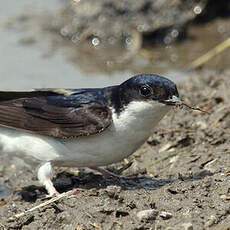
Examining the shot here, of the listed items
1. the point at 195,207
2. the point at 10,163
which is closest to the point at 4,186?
the point at 10,163

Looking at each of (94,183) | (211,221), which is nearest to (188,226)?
(211,221)

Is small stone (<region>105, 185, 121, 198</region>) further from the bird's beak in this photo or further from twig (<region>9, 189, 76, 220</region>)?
the bird's beak

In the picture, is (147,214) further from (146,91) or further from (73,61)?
(73,61)

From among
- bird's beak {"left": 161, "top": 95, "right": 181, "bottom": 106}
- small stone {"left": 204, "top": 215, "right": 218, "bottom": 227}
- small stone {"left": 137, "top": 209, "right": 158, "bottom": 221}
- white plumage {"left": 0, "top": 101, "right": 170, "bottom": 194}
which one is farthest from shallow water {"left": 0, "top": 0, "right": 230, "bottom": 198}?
small stone {"left": 204, "top": 215, "right": 218, "bottom": 227}

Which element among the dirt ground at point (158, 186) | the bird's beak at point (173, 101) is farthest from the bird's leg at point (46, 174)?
the bird's beak at point (173, 101)

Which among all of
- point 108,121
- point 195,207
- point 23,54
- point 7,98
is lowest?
point 195,207

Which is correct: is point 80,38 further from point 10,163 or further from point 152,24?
point 10,163
